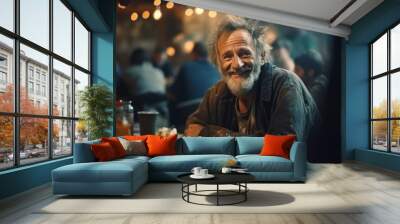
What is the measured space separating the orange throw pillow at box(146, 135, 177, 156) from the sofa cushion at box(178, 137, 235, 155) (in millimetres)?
230

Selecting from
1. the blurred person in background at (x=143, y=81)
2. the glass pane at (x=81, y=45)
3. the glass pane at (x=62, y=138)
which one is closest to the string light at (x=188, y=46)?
the blurred person in background at (x=143, y=81)

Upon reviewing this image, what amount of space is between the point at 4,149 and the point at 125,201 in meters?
1.71

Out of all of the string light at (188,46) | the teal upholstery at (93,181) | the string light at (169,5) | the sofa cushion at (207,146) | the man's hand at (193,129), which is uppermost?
the string light at (169,5)

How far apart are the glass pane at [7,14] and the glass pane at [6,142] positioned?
3.90ft

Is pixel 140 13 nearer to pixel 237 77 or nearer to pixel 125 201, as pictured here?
pixel 237 77

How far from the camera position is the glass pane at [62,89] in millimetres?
6516

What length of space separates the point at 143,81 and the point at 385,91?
5.47 meters

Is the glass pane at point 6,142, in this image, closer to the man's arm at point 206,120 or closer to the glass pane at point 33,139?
the glass pane at point 33,139

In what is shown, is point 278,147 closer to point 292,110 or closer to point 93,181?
point 292,110

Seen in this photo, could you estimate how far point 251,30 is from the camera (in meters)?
9.12

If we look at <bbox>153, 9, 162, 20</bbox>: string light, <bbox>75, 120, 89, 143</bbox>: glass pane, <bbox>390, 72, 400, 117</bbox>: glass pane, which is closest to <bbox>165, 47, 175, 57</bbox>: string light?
<bbox>153, 9, 162, 20</bbox>: string light

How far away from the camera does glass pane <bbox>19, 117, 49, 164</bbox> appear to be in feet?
17.5

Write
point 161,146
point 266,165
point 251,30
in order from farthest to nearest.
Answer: point 251,30 < point 161,146 < point 266,165

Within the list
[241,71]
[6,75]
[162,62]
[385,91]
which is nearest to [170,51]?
[162,62]
